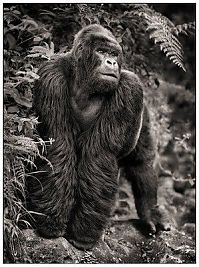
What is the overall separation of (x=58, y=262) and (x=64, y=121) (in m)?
0.81

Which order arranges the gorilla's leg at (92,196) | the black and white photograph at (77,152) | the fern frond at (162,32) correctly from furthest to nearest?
1. the fern frond at (162,32)
2. the gorilla's leg at (92,196)
3. the black and white photograph at (77,152)

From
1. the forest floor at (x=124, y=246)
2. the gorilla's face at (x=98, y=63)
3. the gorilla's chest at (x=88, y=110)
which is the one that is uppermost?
the gorilla's face at (x=98, y=63)

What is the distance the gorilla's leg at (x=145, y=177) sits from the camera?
3.66 meters

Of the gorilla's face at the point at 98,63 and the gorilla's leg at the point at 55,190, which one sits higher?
the gorilla's face at the point at 98,63

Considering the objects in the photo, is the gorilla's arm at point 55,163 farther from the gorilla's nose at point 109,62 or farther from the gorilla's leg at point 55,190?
the gorilla's nose at point 109,62

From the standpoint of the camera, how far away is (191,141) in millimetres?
5590

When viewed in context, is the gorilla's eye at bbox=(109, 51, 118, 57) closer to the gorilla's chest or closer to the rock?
the gorilla's chest

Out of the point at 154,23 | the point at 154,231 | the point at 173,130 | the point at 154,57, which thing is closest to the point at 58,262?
the point at 154,231

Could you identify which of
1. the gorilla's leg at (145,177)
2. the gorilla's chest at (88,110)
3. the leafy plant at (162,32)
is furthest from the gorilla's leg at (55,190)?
the leafy plant at (162,32)

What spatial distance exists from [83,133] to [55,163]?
25 centimetres

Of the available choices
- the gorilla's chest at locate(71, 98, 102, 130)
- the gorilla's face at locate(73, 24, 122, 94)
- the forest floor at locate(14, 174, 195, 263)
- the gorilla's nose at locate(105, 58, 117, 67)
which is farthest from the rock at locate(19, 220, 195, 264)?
the gorilla's nose at locate(105, 58, 117, 67)

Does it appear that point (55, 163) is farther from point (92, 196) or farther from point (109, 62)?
point (109, 62)

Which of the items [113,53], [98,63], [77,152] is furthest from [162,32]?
[77,152]

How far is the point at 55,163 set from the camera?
311 cm
